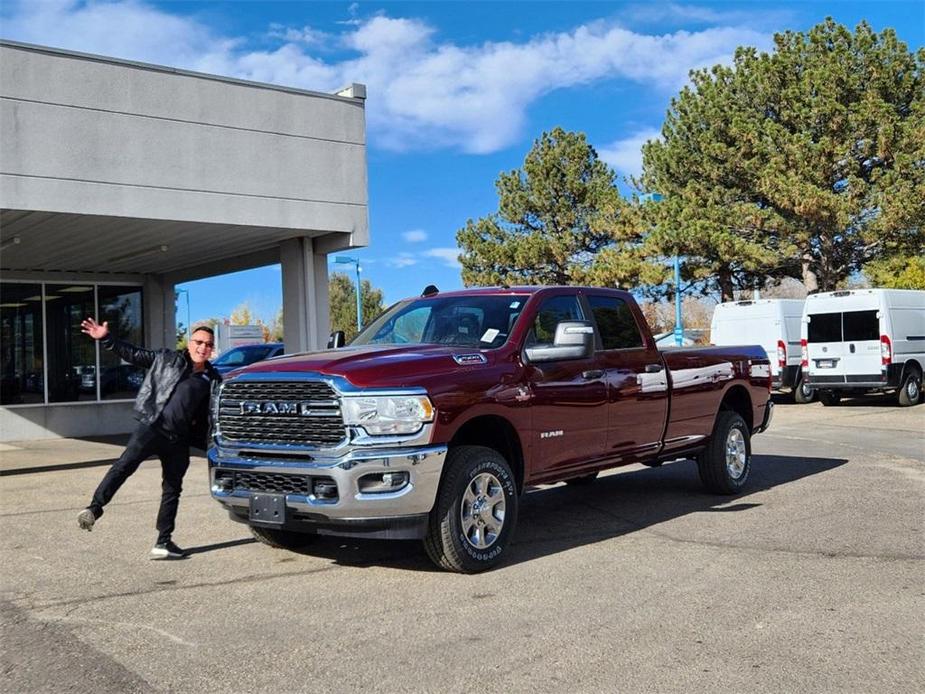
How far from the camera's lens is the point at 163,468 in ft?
23.3

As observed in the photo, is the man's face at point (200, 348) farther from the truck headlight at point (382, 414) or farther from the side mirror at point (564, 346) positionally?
the side mirror at point (564, 346)

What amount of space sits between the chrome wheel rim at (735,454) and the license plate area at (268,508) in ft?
16.5

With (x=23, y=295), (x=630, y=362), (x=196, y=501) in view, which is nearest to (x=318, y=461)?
(x=630, y=362)

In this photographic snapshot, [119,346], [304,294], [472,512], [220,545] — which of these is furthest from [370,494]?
[304,294]

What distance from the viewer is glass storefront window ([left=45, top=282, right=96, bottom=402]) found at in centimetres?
1838

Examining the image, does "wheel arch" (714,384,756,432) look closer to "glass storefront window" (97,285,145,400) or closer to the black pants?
the black pants

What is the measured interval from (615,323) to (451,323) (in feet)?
5.40

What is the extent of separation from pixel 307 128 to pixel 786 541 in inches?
356

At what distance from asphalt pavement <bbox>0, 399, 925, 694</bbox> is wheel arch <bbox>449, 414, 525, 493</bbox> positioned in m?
0.68

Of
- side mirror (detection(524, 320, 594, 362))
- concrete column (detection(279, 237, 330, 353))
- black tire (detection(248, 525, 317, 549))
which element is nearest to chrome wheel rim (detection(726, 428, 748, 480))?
side mirror (detection(524, 320, 594, 362))

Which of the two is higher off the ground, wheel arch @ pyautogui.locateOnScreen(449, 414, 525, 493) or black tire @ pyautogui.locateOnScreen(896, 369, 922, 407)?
wheel arch @ pyautogui.locateOnScreen(449, 414, 525, 493)

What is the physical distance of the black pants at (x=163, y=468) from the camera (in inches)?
275

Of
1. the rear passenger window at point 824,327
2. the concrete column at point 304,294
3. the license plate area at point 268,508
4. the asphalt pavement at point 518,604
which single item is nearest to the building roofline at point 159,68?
the concrete column at point 304,294

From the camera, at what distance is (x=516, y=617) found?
5.29 meters
